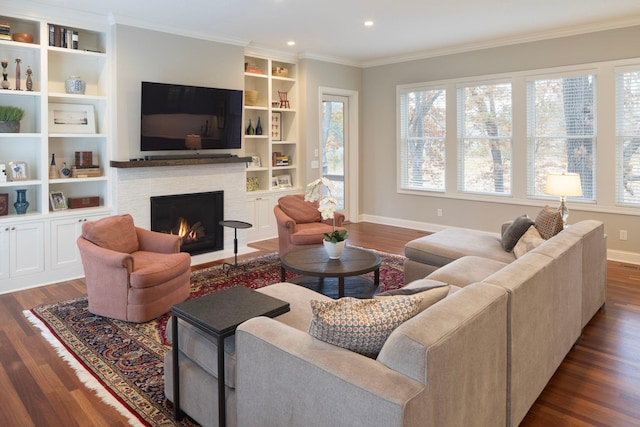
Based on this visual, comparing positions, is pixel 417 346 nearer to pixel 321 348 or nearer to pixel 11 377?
pixel 321 348

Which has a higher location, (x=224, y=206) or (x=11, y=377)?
(x=224, y=206)

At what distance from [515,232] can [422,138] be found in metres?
3.71

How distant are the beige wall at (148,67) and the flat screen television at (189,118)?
134 millimetres

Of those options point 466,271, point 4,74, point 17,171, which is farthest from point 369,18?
point 17,171

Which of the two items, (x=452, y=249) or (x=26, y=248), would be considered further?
(x=26, y=248)

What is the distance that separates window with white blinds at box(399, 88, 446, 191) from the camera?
286 inches

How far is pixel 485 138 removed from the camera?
21.9ft

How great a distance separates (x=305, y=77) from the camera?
7211 millimetres

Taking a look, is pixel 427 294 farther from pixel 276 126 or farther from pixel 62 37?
pixel 276 126

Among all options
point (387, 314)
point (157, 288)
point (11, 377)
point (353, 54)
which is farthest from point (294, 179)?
point (387, 314)

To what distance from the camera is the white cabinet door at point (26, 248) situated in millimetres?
4566

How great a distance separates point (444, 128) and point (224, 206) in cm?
358

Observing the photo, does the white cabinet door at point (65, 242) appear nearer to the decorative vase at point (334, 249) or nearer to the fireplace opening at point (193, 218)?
the fireplace opening at point (193, 218)

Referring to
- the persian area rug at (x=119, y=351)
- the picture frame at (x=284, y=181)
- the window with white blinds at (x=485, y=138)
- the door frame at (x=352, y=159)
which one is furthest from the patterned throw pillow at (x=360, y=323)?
the door frame at (x=352, y=159)
